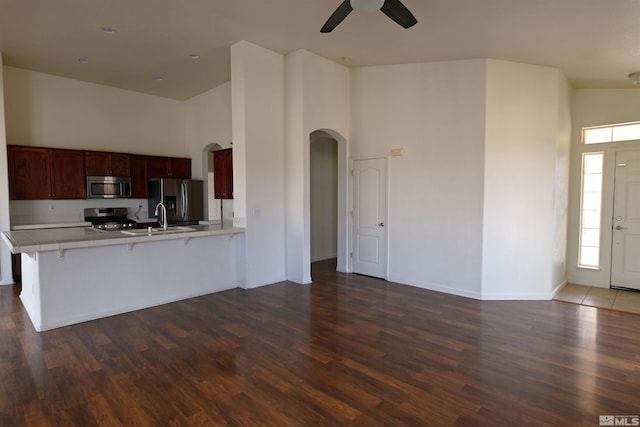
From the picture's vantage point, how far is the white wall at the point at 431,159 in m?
4.77

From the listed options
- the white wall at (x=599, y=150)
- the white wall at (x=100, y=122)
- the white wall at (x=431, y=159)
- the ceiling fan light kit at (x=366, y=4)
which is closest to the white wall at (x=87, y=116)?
the white wall at (x=100, y=122)

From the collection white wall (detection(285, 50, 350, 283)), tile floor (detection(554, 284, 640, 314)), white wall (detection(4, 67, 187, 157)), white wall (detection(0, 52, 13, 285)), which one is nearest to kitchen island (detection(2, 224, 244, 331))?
white wall (detection(285, 50, 350, 283))

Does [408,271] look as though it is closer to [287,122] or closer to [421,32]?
[287,122]

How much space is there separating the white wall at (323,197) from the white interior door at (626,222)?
485 centimetres

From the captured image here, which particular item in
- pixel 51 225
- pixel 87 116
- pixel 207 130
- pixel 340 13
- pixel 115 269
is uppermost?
pixel 340 13

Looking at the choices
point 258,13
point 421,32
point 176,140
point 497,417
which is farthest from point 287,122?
point 497,417

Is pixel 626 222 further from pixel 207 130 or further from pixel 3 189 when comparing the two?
pixel 3 189

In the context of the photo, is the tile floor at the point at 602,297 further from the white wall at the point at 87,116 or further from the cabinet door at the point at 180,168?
the white wall at the point at 87,116

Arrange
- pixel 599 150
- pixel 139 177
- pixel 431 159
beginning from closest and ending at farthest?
pixel 431 159, pixel 599 150, pixel 139 177

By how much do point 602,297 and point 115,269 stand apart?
6.45 m

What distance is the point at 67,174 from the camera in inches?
240

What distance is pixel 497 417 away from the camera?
2.23m

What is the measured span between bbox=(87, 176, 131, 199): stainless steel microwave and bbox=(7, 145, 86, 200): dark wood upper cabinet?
0.12 meters

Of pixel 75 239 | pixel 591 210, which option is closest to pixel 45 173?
pixel 75 239
